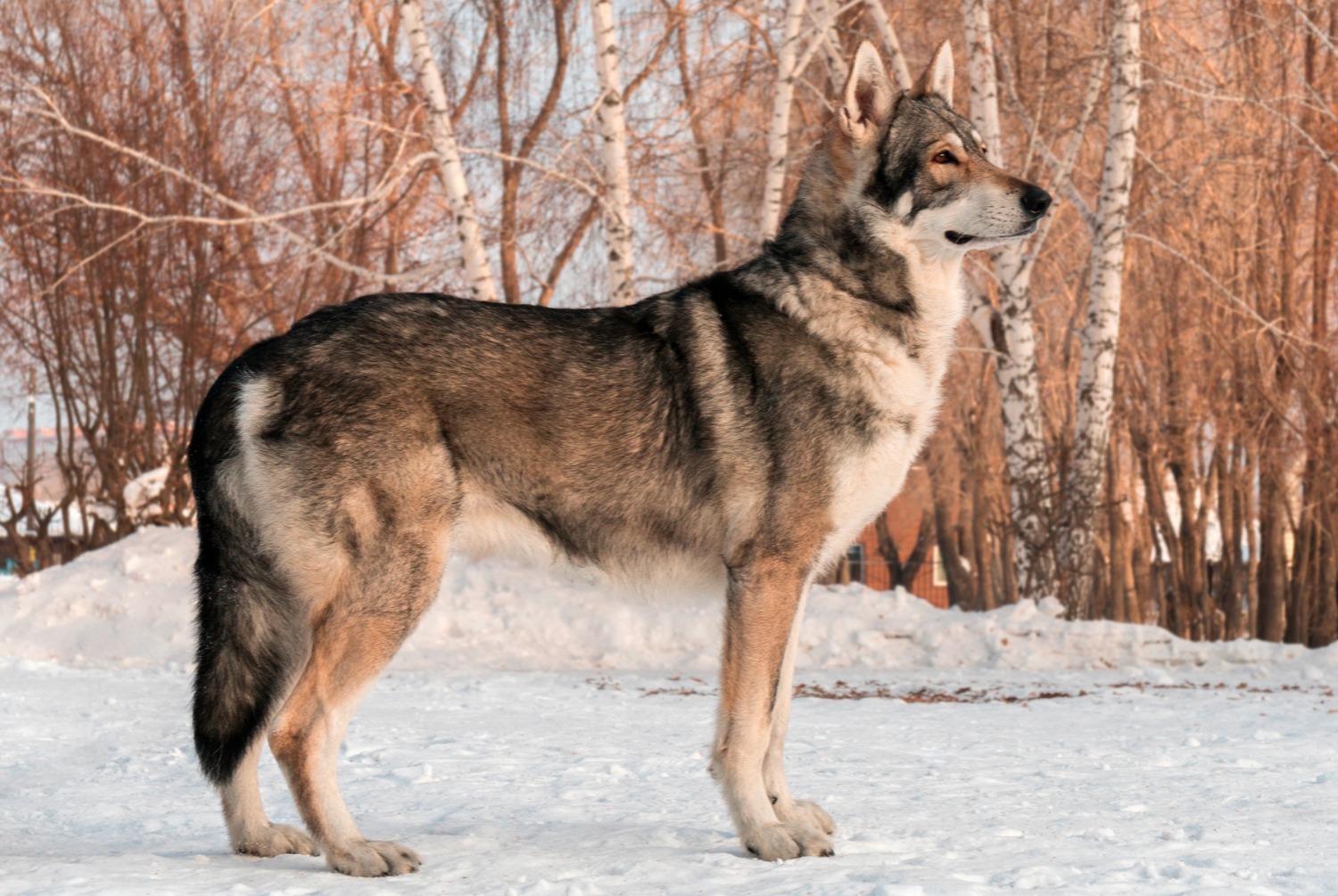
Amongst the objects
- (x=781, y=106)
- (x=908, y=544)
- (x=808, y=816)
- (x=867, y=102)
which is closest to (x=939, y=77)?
(x=867, y=102)

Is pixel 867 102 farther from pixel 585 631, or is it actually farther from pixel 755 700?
pixel 585 631

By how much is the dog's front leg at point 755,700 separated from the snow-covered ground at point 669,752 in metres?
0.11

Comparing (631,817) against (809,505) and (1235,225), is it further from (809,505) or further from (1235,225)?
(1235,225)

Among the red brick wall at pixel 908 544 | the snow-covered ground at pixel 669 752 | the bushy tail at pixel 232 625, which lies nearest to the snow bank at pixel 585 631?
the snow-covered ground at pixel 669 752

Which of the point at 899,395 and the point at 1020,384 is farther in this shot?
the point at 1020,384

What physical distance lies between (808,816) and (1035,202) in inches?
86.7

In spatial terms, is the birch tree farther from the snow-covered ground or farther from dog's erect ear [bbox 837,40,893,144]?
dog's erect ear [bbox 837,40,893,144]

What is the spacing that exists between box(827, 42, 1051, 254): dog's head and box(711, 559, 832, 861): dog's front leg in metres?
1.31

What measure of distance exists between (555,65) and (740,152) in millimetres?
3215

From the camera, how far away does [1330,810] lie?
4.84m

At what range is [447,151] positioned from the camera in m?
12.3

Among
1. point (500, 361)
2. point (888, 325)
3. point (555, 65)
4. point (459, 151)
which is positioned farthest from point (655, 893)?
point (555, 65)

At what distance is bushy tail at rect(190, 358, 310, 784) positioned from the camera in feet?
13.5

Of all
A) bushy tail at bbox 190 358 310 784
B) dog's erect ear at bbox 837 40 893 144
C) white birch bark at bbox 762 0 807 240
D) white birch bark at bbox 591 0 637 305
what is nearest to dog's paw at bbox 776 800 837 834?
bushy tail at bbox 190 358 310 784
